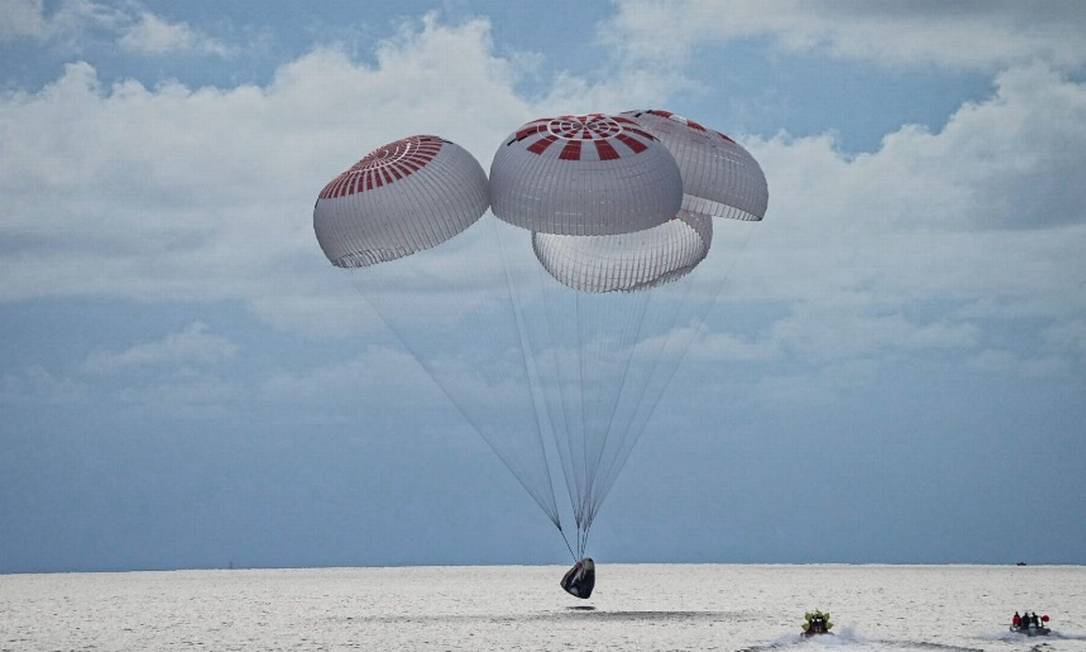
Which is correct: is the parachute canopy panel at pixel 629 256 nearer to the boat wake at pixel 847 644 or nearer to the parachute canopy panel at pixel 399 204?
the parachute canopy panel at pixel 399 204

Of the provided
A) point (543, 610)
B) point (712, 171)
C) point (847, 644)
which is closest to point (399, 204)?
point (712, 171)

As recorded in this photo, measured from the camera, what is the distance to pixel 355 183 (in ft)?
89.2

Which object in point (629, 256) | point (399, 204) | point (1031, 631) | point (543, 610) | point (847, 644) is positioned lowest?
point (847, 644)

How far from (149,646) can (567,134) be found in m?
14.4

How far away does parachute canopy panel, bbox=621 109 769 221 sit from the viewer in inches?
1077

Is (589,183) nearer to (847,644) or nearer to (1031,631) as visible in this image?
(847,644)

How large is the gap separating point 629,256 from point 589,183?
4705mm

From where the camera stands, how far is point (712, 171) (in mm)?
27422

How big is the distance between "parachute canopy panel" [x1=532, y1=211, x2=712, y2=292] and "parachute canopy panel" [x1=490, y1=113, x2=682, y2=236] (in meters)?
3.70

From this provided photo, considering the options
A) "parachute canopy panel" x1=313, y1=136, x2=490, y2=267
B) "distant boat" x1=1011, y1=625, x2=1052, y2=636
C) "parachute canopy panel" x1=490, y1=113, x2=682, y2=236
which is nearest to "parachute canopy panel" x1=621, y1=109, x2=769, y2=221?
"parachute canopy panel" x1=490, y1=113, x2=682, y2=236

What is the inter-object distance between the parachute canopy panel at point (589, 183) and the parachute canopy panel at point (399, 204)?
844mm

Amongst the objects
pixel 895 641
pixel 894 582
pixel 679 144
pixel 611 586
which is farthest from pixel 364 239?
pixel 894 582

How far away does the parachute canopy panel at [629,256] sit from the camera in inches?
1173

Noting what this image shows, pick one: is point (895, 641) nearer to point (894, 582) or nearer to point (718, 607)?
point (718, 607)
